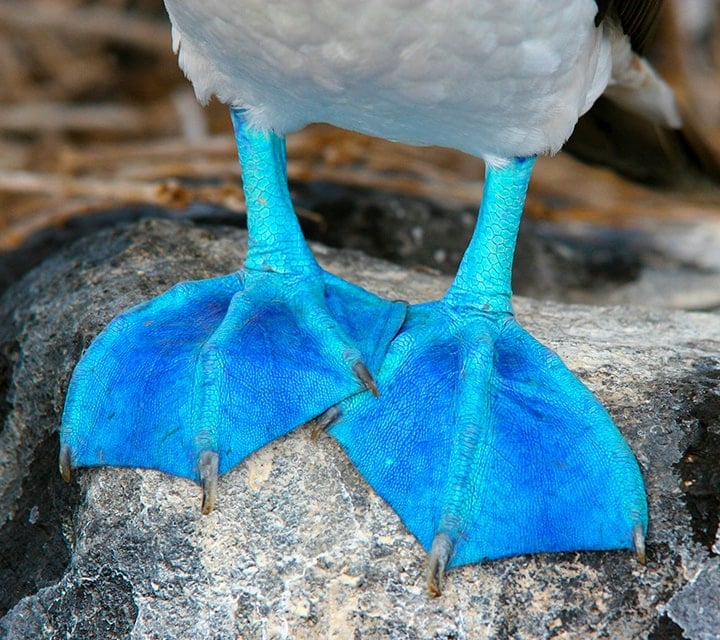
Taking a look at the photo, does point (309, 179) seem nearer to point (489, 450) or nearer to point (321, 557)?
point (489, 450)

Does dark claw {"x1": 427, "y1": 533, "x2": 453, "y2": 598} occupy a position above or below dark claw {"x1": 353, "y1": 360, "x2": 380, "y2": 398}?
below

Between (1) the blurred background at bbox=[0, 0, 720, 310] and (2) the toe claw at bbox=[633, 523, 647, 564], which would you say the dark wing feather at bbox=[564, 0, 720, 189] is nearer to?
(1) the blurred background at bbox=[0, 0, 720, 310]

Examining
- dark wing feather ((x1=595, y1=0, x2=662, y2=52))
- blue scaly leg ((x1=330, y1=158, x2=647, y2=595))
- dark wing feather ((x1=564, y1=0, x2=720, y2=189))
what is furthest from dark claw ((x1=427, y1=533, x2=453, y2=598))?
dark wing feather ((x1=564, y1=0, x2=720, y2=189))

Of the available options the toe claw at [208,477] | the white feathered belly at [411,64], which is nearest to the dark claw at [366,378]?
the toe claw at [208,477]

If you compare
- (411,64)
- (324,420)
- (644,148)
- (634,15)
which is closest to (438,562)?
(324,420)

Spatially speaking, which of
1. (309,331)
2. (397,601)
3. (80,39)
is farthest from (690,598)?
(80,39)

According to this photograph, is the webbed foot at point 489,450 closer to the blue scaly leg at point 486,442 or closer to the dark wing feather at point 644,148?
the blue scaly leg at point 486,442
